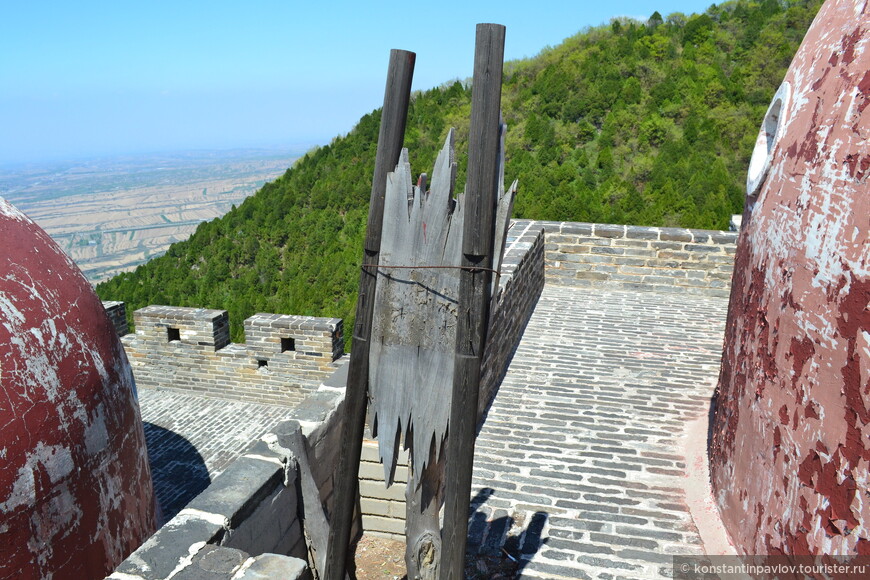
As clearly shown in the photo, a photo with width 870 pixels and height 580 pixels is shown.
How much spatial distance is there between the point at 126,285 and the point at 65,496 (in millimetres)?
15008

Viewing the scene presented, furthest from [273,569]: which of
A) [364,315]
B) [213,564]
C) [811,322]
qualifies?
[811,322]

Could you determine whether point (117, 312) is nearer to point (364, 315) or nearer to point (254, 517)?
point (254, 517)

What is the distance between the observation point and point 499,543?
392 centimetres

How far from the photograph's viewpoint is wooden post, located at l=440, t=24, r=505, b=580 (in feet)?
6.57

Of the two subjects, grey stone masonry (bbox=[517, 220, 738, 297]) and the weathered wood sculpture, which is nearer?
the weathered wood sculpture

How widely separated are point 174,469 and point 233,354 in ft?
6.59

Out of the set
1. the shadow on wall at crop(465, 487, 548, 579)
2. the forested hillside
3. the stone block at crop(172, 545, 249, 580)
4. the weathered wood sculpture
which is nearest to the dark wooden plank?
the weathered wood sculpture

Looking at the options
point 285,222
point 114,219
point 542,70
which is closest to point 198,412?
point 285,222

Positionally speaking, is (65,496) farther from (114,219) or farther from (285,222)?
(114,219)

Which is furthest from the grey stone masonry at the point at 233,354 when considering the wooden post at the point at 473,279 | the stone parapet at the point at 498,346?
the wooden post at the point at 473,279

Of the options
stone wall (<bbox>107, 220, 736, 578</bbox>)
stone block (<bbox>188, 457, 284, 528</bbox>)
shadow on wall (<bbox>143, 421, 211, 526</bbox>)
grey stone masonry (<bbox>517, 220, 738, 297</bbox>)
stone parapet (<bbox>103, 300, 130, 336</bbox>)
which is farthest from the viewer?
stone parapet (<bbox>103, 300, 130, 336</bbox>)

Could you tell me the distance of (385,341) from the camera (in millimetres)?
2314

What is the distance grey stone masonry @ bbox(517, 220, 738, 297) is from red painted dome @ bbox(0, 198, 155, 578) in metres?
6.73

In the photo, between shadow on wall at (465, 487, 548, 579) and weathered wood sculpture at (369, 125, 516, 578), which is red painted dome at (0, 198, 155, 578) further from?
shadow on wall at (465, 487, 548, 579)
